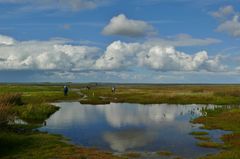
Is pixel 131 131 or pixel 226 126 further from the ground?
pixel 226 126

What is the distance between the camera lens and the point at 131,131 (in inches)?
1588

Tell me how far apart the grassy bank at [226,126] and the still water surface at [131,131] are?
1501mm

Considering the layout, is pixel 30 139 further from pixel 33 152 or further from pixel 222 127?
pixel 222 127

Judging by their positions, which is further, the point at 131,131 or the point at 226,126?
the point at 226,126

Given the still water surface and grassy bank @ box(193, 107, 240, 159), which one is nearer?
grassy bank @ box(193, 107, 240, 159)

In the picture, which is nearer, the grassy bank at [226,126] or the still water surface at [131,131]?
the grassy bank at [226,126]

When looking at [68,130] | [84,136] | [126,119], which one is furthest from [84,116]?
[84,136]

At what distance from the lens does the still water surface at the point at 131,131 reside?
31.1 metres

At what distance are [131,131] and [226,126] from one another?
1193cm

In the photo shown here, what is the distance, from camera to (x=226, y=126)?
1639 inches

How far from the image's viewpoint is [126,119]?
5175 cm

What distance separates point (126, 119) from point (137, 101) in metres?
33.1

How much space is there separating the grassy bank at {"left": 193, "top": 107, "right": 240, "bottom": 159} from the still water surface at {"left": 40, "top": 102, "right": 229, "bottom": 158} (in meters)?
1.50

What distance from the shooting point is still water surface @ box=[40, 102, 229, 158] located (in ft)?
102
